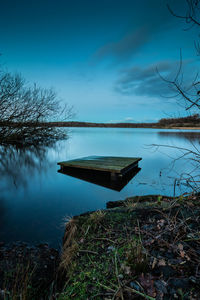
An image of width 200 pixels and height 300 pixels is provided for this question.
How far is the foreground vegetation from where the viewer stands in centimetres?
129

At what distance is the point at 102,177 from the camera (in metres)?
7.07

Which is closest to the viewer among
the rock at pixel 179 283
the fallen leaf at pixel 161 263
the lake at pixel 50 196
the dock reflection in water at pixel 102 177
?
the rock at pixel 179 283

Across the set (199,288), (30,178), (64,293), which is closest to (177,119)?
(199,288)

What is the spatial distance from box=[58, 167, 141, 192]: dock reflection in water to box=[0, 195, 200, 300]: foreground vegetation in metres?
3.44

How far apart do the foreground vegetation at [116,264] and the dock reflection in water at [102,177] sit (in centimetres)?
344

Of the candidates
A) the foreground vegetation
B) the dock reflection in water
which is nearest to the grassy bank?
the foreground vegetation

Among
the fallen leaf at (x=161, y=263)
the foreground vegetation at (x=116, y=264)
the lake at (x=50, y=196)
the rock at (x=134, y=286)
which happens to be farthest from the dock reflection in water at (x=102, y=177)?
the rock at (x=134, y=286)

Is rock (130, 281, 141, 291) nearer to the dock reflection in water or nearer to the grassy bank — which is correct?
the grassy bank

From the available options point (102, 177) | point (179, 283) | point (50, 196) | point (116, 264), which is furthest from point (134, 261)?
point (102, 177)

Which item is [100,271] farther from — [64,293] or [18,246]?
[18,246]

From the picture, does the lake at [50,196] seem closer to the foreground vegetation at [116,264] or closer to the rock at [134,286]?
the foreground vegetation at [116,264]

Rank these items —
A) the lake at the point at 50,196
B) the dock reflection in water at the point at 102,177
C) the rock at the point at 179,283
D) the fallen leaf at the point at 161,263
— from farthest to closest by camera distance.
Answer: the dock reflection in water at the point at 102,177, the lake at the point at 50,196, the fallen leaf at the point at 161,263, the rock at the point at 179,283

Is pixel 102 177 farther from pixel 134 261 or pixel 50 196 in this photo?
pixel 134 261

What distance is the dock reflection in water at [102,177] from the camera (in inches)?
238
